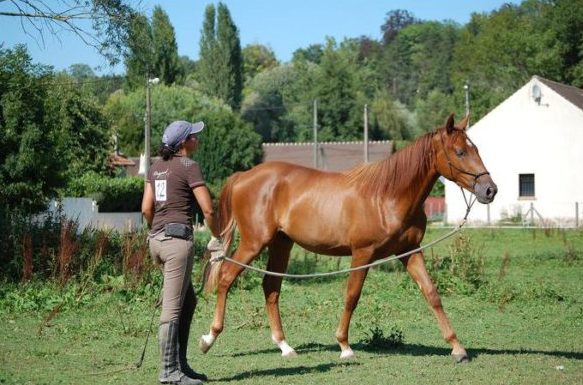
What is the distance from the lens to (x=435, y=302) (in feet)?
29.4

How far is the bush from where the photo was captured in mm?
37125

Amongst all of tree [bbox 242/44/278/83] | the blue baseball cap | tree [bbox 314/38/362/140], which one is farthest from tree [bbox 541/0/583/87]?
tree [bbox 242/44/278/83]

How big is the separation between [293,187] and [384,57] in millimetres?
131754

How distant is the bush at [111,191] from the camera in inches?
1462

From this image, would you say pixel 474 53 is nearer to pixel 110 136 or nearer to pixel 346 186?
pixel 110 136

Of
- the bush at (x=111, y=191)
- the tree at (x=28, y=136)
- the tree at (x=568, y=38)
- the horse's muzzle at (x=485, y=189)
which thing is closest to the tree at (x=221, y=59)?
the tree at (x=568, y=38)

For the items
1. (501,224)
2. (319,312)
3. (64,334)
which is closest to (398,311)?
(319,312)

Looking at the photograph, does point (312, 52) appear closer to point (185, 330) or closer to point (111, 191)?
point (111, 191)

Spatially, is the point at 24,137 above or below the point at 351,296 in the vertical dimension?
above

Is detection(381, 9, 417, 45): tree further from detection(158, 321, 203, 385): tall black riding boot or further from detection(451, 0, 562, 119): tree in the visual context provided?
detection(158, 321, 203, 385): tall black riding boot

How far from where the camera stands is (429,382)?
750 cm

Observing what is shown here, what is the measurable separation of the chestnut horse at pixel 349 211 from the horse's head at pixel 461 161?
10 mm

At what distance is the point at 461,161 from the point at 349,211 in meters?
1.37

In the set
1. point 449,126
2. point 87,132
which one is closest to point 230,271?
point 449,126
